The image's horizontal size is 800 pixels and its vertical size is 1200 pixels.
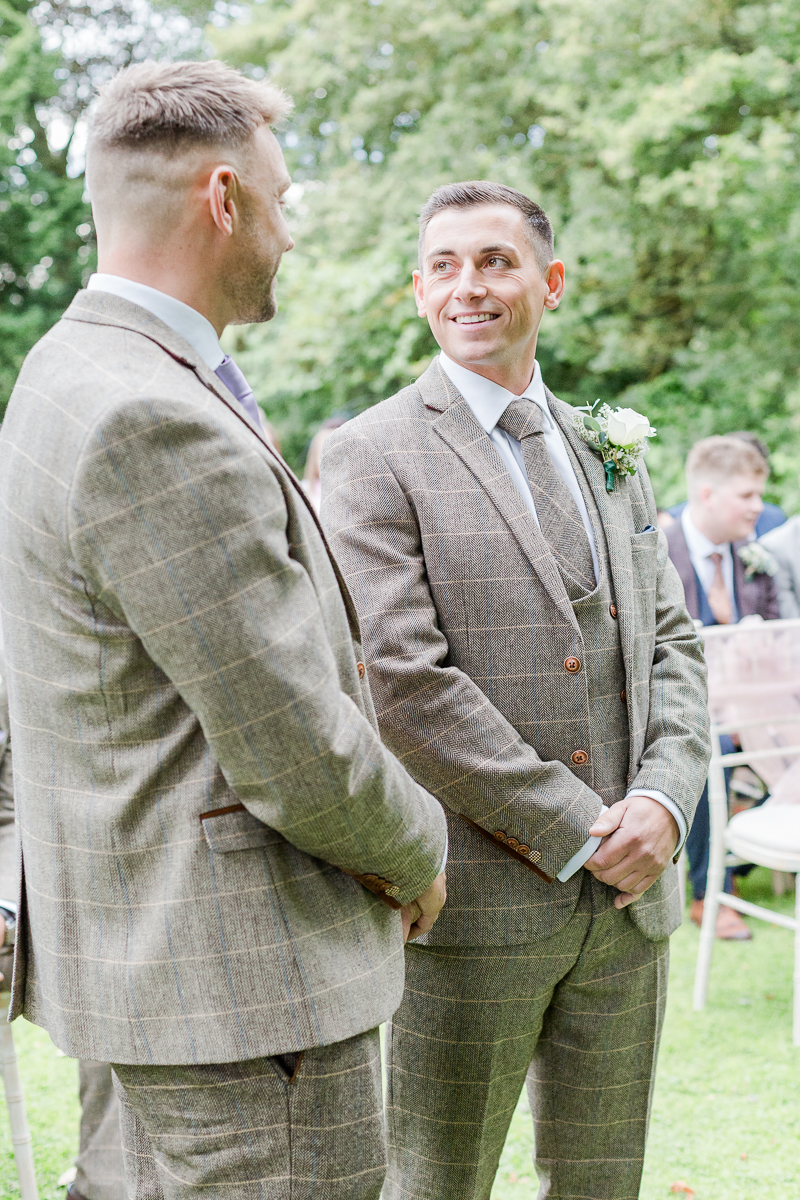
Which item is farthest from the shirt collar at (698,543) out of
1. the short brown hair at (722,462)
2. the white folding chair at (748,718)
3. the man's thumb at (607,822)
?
the man's thumb at (607,822)

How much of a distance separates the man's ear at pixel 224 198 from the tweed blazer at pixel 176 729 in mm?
170

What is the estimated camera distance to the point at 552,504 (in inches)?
81.8

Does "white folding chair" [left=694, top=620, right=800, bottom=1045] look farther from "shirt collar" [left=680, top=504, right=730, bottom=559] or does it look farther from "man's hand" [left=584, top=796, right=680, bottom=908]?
"man's hand" [left=584, top=796, right=680, bottom=908]

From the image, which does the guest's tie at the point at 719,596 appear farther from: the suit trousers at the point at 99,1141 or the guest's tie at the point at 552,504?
the suit trousers at the point at 99,1141

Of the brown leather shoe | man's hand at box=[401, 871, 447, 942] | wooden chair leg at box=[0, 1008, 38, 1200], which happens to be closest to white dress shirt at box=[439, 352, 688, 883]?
man's hand at box=[401, 871, 447, 942]

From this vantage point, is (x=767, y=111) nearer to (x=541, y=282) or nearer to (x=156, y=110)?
(x=541, y=282)

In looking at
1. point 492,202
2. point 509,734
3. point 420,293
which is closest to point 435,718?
point 509,734

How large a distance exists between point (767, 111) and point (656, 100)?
1239mm

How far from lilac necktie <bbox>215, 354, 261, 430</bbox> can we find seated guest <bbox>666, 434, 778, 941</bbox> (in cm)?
384

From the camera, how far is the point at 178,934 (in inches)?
53.2

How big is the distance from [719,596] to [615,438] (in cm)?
333

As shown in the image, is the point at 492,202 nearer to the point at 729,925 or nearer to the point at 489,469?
the point at 489,469

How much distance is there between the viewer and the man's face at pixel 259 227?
1.44 m

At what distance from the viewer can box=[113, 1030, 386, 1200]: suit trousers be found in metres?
1.38
